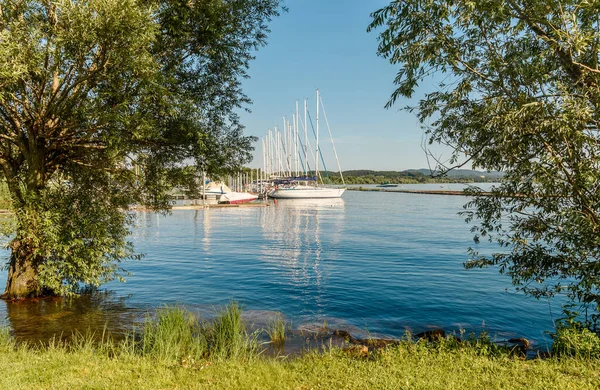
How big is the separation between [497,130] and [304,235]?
33787 mm

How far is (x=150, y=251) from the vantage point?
31578mm

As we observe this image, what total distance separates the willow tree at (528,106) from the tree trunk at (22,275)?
44.4ft

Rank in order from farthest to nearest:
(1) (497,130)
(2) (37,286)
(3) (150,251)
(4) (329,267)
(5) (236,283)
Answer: (3) (150,251) → (4) (329,267) → (5) (236,283) → (2) (37,286) → (1) (497,130)

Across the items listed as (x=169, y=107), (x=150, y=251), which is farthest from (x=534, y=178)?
(x=150, y=251)

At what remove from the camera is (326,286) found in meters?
20.3

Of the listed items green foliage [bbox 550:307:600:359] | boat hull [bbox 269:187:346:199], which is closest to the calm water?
green foliage [bbox 550:307:600:359]

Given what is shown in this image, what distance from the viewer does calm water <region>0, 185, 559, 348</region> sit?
1416cm

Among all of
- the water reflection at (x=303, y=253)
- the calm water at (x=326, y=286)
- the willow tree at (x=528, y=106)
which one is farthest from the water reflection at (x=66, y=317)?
the willow tree at (x=528, y=106)

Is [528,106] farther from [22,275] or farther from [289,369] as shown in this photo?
[22,275]

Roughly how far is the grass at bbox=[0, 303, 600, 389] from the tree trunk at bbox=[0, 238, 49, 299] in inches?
Result: 205

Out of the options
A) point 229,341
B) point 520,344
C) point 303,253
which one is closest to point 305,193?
point 303,253

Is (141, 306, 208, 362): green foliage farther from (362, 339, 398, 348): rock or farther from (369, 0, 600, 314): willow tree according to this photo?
(369, 0, 600, 314): willow tree

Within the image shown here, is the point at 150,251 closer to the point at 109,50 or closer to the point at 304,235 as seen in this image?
the point at 304,235

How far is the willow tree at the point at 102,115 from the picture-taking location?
34.2ft
